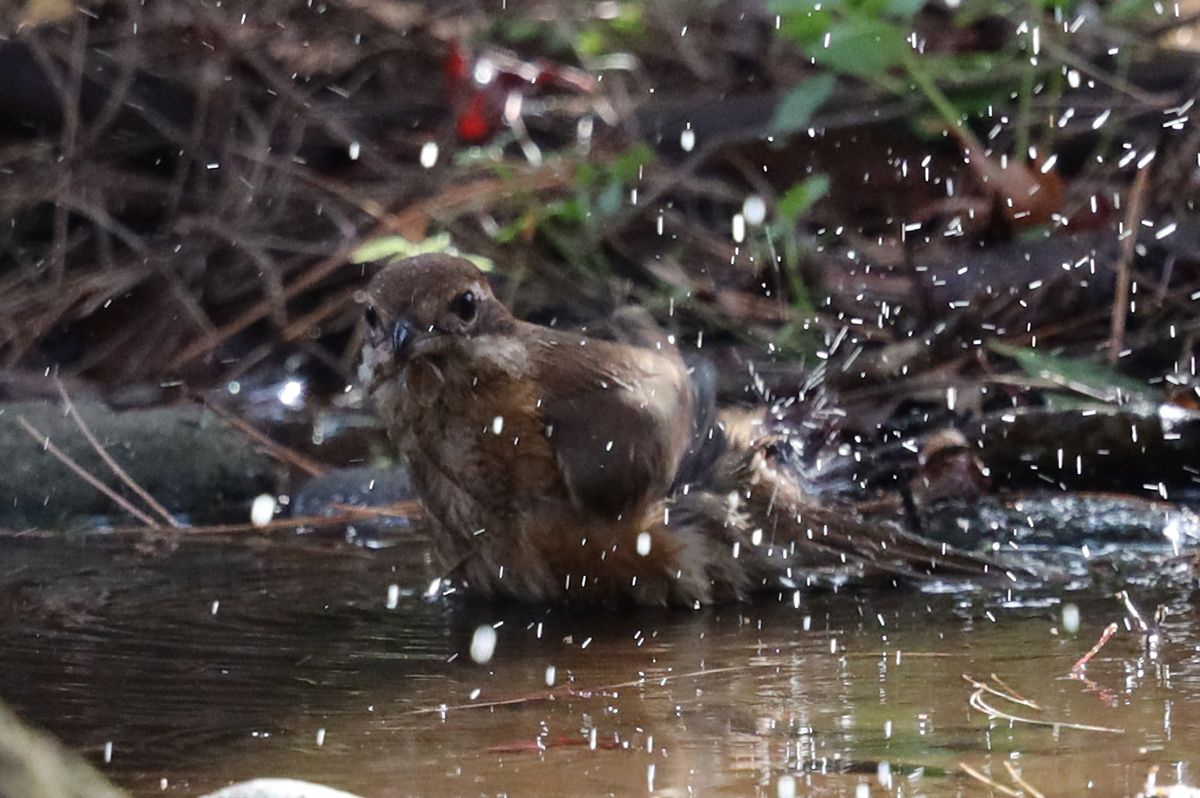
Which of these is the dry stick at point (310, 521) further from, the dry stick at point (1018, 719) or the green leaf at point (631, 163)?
the dry stick at point (1018, 719)

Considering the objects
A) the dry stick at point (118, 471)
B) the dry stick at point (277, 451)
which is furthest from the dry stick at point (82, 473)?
the dry stick at point (277, 451)

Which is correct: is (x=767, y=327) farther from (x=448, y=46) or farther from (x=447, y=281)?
(x=448, y=46)

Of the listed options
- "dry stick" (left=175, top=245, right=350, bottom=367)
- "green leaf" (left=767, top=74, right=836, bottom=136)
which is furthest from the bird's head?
"dry stick" (left=175, top=245, right=350, bottom=367)

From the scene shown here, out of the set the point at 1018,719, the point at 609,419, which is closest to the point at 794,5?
the point at 609,419

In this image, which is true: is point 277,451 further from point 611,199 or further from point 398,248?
point 611,199

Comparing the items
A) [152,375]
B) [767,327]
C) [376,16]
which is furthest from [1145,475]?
[376,16]

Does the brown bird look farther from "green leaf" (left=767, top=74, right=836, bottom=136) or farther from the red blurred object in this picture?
the red blurred object
